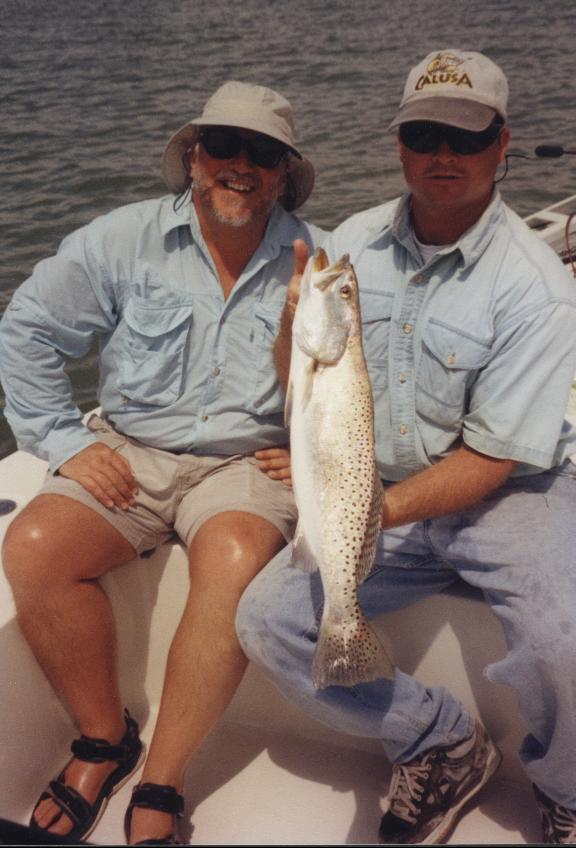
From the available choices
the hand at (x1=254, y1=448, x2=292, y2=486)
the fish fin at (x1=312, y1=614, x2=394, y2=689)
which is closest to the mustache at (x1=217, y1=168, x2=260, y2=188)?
the hand at (x1=254, y1=448, x2=292, y2=486)

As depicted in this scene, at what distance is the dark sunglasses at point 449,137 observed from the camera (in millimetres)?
2820

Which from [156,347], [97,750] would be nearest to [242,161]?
[156,347]

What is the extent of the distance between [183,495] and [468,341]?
124 cm

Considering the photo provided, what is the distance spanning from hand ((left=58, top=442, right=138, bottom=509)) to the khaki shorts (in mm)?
26

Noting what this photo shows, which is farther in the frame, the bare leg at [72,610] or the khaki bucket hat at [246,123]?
the khaki bucket hat at [246,123]

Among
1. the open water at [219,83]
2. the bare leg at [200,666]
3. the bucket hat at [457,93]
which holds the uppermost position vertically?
the bucket hat at [457,93]

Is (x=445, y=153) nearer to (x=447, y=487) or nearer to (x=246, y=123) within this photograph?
(x=246, y=123)

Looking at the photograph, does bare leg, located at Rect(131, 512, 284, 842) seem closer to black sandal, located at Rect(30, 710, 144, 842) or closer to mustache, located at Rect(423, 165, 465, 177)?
black sandal, located at Rect(30, 710, 144, 842)

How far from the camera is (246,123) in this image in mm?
3223

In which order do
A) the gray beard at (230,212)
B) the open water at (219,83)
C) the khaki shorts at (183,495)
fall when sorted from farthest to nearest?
the open water at (219,83) < the gray beard at (230,212) < the khaki shorts at (183,495)

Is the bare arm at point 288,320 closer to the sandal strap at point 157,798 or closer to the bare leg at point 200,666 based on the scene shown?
Result: the bare leg at point 200,666

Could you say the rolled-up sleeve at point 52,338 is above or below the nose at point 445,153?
below

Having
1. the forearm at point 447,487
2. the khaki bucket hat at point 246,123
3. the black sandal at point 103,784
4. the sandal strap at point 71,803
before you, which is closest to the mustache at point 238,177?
the khaki bucket hat at point 246,123

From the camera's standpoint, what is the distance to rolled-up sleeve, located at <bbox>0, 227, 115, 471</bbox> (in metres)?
3.38
